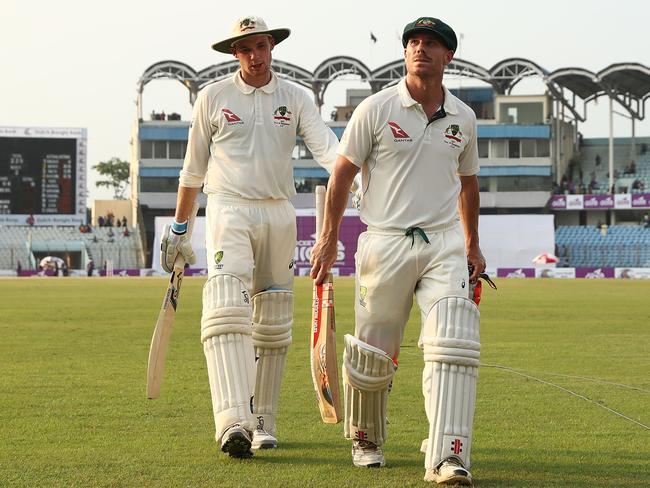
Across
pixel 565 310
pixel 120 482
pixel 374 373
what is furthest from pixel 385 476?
pixel 565 310

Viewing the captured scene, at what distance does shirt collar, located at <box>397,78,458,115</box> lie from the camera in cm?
661

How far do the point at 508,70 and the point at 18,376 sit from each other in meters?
72.1

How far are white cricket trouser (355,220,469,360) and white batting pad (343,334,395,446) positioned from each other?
85mm

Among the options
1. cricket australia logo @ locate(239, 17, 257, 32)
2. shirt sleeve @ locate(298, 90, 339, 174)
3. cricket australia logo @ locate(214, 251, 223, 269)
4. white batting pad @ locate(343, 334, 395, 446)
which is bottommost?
white batting pad @ locate(343, 334, 395, 446)

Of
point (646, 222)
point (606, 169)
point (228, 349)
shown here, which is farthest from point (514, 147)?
point (228, 349)

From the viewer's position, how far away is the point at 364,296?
21.9ft

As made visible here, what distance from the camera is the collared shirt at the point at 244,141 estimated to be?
293 inches

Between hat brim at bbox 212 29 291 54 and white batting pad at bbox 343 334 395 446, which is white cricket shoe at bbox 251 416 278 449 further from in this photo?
hat brim at bbox 212 29 291 54

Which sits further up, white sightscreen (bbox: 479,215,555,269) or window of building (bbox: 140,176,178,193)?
window of building (bbox: 140,176,178,193)

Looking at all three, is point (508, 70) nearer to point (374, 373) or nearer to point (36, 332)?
point (36, 332)

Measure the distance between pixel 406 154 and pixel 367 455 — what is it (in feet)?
5.44

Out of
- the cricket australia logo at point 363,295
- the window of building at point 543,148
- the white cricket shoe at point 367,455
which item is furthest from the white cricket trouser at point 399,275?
the window of building at point 543,148

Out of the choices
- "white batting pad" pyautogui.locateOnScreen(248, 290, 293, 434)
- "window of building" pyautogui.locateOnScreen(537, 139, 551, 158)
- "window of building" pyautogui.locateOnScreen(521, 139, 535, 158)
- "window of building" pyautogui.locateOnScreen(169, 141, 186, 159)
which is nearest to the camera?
"white batting pad" pyautogui.locateOnScreen(248, 290, 293, 434)

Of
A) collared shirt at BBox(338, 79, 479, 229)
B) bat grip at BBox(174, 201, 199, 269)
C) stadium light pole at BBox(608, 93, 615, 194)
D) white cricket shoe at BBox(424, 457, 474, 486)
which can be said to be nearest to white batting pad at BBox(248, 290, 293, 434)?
bat grip at BBox(174, 201, 199, 269)
